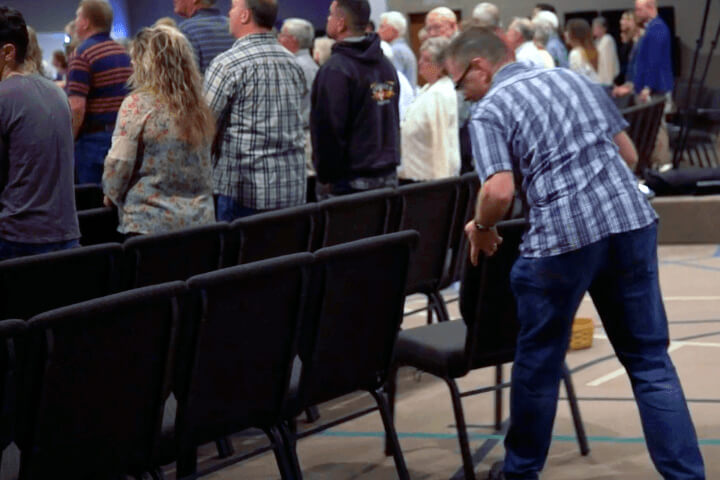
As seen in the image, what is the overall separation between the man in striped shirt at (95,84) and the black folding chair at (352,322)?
2.51 metres

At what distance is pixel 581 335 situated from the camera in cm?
A: 553

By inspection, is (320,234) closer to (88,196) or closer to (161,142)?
(161,142)

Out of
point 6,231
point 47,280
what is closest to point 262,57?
point 6,231

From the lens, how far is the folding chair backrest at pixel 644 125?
9094 millimetres

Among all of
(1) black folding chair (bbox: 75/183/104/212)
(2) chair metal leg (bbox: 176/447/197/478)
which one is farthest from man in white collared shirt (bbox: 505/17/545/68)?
(2) chair metal leg (bbox: 176/447/197/478)

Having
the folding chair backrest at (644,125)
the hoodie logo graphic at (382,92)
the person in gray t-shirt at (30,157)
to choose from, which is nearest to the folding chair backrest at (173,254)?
the person in gray t-shirt at (30,157)

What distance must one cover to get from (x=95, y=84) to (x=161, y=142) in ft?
4.60

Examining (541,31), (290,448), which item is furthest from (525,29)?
(290,448)

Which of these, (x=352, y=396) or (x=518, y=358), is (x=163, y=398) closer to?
(x=518, y=358)

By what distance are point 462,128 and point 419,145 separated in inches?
26.9

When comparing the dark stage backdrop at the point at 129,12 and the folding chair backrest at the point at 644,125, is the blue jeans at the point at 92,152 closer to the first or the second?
the folding chair backrest at the point at 644,125

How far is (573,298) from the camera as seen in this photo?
3434 mm

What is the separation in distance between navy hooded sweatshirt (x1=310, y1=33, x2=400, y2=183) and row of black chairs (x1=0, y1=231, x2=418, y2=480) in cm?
205

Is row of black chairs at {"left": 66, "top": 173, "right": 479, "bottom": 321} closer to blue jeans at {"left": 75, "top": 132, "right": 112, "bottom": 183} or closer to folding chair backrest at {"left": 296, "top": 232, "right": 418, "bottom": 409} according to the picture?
folding chair backrest at {"left": 296, "top": 232, "right": 418, "bottom": 409}
